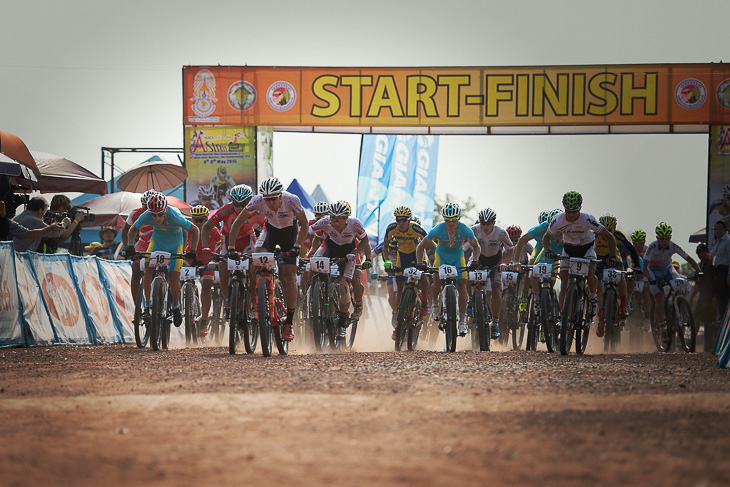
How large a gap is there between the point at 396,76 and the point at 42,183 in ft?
29.5

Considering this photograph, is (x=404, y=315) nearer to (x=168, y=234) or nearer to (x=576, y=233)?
(x=576, y=233)

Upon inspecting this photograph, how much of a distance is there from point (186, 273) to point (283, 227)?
6.72 feet

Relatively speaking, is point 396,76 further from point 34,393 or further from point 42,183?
point 34,393

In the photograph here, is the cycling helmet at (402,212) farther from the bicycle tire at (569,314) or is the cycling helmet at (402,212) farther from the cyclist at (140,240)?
the bicycle tire at (569,314)

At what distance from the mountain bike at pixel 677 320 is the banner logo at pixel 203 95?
446 inches

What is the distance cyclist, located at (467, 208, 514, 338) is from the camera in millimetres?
→ 15234

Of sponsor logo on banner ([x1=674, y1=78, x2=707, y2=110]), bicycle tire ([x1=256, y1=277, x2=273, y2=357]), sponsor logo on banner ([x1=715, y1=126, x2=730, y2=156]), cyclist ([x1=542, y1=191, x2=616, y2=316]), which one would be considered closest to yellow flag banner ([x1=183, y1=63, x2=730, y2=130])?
sponsor logo on banner ([x1=674, y1=78, x2=707, y2=110])

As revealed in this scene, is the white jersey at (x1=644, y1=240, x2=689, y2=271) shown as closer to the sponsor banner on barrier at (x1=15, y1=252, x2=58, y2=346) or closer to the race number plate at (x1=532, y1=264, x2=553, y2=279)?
the race number plate at (x1=532, y1=264, x2=553, y2=279)

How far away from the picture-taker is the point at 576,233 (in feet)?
42.7

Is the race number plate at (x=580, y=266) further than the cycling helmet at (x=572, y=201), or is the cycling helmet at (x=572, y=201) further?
the cycling helmet at (x=572, y=201)

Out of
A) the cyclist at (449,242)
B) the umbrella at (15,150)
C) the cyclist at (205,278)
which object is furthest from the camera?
the cyclist at (205,278)

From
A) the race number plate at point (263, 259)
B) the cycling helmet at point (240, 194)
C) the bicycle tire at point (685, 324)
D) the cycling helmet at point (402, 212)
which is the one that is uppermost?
the cycling helmet at point (240, 194)

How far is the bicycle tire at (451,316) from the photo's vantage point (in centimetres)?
1287

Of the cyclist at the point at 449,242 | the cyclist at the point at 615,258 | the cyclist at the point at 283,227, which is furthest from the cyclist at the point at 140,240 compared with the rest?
the cyclist at the point at 615,258
